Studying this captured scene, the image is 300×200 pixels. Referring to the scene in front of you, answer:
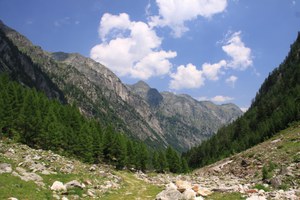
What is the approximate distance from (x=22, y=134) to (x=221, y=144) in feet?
352

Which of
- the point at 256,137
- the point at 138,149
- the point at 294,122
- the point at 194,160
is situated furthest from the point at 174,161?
the point at 194,160

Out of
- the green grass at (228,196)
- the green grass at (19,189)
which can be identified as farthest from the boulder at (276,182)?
the green grass at (19,189)

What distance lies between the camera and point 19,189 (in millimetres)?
22953

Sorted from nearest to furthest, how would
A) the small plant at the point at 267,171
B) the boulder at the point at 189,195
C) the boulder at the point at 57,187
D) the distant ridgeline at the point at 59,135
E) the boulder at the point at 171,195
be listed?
the boulder at the point at 189,195 → the boulder at the point at 171,195 → the boulder at the point at 57,187 → the small plant at the point at 267,171 → the distant ridgeline at the point at 59,135

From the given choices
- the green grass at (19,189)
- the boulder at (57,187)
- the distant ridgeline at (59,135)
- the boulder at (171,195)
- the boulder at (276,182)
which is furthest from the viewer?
the distant ridgeline at (59,135)

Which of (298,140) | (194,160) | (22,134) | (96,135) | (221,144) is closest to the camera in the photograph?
(298,140)

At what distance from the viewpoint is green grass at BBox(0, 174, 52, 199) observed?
2145 cm

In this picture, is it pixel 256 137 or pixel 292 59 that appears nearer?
pixel 256 137

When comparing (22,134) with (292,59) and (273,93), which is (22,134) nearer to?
(273,93)

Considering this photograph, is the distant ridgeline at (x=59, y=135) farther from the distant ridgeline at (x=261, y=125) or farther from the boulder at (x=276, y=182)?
the boulder at (x=276, y=182)

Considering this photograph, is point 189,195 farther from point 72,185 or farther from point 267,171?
point 267,171

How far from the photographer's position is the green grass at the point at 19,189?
21.5 metres

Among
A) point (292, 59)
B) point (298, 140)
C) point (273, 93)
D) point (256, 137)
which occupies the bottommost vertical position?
point (298, 140)

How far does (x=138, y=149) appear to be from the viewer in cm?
10112
